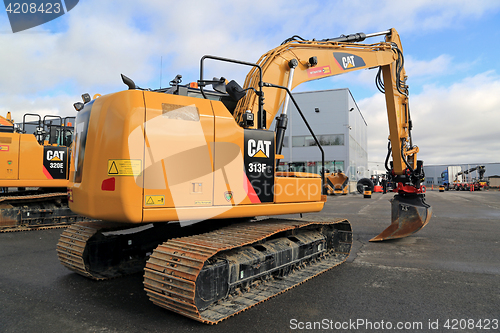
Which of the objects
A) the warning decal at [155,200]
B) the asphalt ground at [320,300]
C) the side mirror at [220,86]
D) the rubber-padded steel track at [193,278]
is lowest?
the asphalt ground at [320,300]

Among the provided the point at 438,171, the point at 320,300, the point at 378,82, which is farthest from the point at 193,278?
the point at 438,171

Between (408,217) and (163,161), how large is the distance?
6.65 metres

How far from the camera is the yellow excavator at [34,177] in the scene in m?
9.20

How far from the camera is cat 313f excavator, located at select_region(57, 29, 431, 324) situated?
3.71 m

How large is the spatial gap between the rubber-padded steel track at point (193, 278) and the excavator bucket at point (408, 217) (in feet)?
14.3

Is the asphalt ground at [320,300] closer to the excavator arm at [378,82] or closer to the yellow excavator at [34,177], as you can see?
the excavator arm at [378,82]

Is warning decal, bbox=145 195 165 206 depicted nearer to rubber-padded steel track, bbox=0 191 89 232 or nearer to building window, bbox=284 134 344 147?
rubber-padded steel track, bbox=0 191 89 232

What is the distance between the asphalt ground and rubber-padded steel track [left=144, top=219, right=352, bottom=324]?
0.12 metres

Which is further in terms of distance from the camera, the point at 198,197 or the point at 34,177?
the point at 34,177

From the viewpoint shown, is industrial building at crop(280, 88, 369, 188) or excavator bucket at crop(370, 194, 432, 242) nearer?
excavator bucket at crop(370, 194, 432, 242)

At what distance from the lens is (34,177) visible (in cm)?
957

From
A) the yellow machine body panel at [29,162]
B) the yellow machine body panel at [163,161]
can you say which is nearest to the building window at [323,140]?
the yellow machine body panel at [29,162]

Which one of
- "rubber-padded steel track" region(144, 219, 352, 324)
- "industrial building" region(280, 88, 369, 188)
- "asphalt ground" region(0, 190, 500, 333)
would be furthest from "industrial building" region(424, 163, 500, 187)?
"rubber-padded steel track" region(144, 219, 352, 324)

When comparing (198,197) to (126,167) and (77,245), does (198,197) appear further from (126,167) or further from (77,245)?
(77,245)
